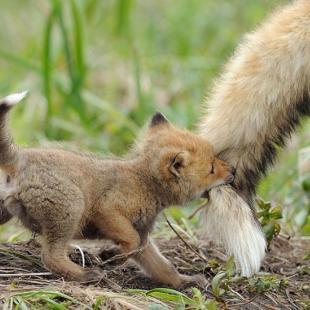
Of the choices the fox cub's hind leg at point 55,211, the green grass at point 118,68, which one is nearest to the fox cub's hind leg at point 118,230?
the fox cub's hind leg at point 55,211

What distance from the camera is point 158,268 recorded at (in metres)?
5.65

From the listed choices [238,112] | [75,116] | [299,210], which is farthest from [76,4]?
[238,112]

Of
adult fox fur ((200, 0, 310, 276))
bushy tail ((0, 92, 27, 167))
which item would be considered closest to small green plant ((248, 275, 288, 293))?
adult fox fur ((200, 0, 310, 276))

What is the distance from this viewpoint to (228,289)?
17.8 ft

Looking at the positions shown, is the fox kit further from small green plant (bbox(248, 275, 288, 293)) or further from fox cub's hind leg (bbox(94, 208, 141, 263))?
small green plant (bbox(248, 275, 288, 293))

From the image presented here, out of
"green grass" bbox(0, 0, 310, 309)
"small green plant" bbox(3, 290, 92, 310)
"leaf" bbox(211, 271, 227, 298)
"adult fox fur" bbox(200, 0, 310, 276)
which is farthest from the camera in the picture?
"green grass" bbox(0, 0, 310, 309)

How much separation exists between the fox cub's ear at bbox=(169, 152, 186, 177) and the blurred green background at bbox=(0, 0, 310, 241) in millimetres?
1604

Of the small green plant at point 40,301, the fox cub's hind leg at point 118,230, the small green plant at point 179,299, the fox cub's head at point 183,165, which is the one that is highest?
the fox cub's head at point 183,165

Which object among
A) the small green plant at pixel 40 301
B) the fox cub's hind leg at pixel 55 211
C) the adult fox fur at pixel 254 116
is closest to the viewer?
the small green plant at pixel 40 301

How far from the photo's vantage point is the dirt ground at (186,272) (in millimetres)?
5152

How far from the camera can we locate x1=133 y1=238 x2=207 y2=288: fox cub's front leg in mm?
5625

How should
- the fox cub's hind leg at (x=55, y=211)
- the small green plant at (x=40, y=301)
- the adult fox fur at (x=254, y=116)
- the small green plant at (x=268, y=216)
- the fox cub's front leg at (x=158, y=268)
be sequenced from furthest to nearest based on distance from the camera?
1. the small green plant at (x=268, y=216)
2. the fox cub's front leg at (x=158, y=268)
3. the adult fox fur at (x=254, y=116)
4. the fox cub's hind leg at (x=55, y=211)
5. the small green plant at (x=40, y=301)

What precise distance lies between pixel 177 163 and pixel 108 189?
1.45ft

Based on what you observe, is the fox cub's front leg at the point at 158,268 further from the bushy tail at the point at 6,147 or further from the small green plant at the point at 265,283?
the bushy tail at the point at 6,147
